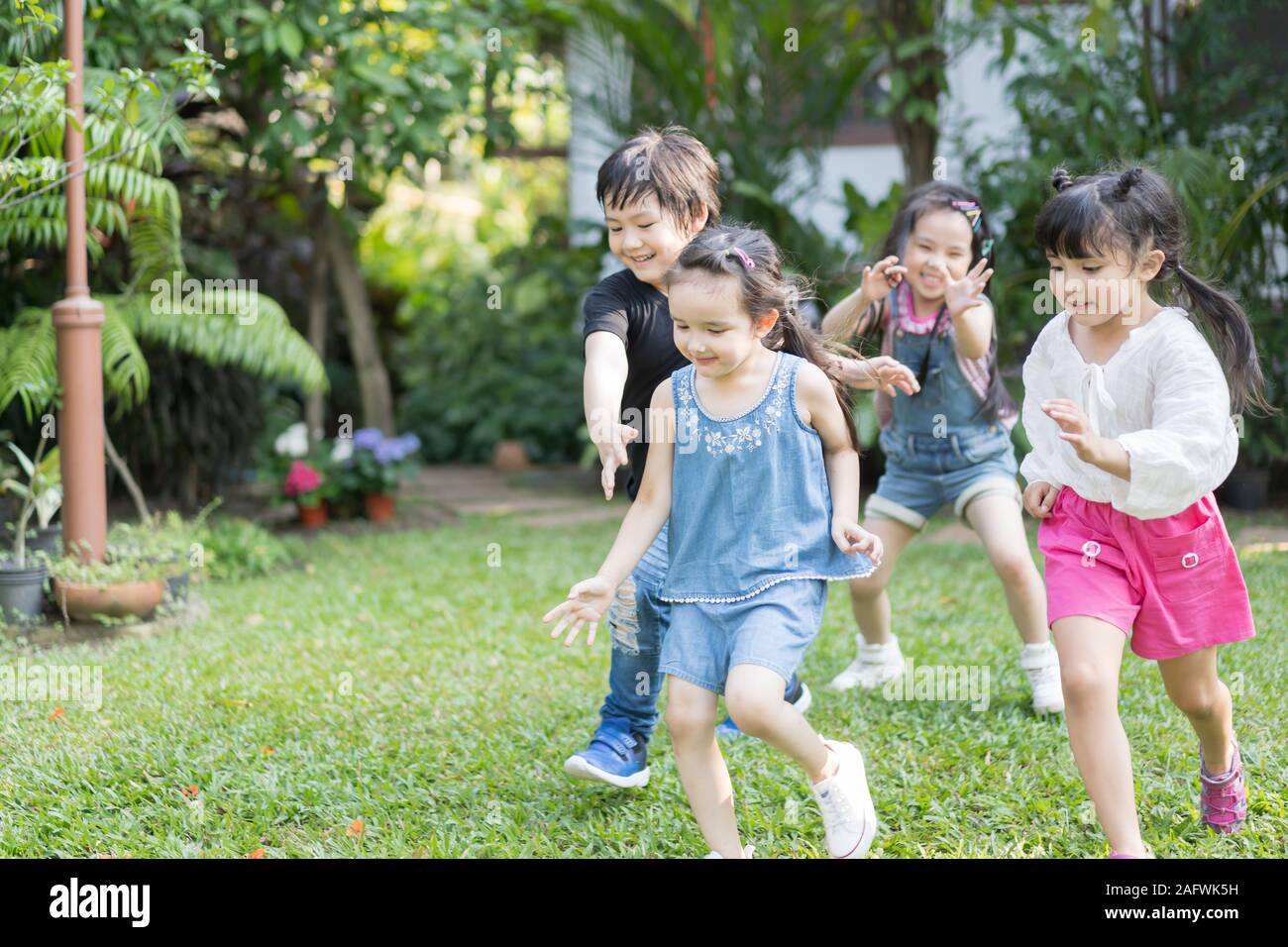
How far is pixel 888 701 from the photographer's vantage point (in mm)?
3938

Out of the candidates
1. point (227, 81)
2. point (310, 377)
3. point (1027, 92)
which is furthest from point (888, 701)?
point (227, 81)

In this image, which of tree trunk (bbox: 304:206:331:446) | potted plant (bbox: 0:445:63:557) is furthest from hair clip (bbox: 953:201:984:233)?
tree trunk (bbox: 304:206:331:446)

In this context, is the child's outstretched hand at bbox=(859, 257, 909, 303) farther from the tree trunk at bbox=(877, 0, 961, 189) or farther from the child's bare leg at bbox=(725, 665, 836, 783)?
the tree trunk at bbox=(877, 0, 961, 189)

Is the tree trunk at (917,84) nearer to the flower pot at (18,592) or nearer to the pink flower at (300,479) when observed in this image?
the pink flower at (300,479)

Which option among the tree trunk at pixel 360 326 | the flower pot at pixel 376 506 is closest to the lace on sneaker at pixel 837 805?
the flower pot at pixel 376 506

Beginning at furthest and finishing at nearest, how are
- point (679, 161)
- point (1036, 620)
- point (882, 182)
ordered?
1. point (882, 182)
2. point (1036, 620)
3. point (679, 161)

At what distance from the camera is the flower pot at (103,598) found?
476cm

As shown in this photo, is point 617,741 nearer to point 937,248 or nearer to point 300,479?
point 937,248

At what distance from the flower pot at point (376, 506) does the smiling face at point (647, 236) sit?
4966 millimetres

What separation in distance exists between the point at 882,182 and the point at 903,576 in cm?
520

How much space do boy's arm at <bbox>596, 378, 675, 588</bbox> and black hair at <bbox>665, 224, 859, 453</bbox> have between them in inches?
10.7

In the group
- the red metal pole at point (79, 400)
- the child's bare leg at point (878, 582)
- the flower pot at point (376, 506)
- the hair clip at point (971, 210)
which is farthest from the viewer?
the flower pot at point (376, 506)
